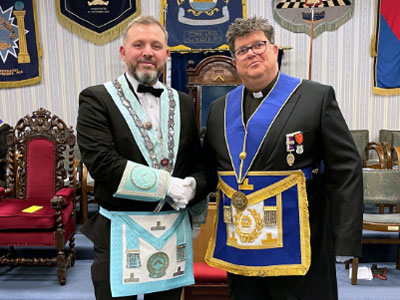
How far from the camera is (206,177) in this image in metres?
1.59

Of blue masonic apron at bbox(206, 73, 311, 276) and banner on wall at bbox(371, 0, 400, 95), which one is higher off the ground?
banner on wall at bbox(371, 0, 400, 95)

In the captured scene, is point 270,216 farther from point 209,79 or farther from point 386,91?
point 386,91

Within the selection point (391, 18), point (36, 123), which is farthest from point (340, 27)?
point (36, 123)

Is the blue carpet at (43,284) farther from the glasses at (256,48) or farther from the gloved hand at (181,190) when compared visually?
the glasses at (256,48)

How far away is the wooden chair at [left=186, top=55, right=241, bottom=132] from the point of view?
4.93 meters

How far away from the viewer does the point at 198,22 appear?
228 inches

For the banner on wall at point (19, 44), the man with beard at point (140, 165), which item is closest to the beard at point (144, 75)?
the man with beard at point (140, 165)

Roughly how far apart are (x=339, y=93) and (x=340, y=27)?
98 cm

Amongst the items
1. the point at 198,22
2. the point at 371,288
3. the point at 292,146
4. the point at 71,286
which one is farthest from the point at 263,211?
the point at 198,22

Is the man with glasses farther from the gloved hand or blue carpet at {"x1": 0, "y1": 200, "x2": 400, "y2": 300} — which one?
blue carpet at {"x1": 0, "y1": 200, "x2": 400, "y2": 300}

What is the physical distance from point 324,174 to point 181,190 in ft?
1.89

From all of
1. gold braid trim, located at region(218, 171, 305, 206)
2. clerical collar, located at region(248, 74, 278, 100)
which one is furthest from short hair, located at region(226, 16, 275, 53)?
gold braid trim, located at region(218, 171, 305, 206)

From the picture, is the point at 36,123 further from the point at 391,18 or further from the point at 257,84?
the point at 391,18

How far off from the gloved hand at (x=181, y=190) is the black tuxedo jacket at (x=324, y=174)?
171 mm
